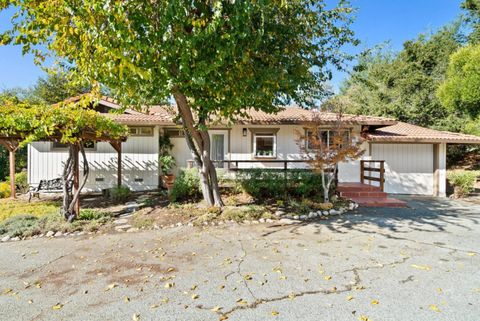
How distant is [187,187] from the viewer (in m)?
9.07

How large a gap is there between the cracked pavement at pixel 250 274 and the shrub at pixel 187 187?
2.92m

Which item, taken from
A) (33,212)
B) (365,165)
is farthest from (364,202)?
(33,212)

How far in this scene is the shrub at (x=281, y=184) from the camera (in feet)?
29.2

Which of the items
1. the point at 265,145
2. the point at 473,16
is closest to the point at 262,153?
the point at 265,145

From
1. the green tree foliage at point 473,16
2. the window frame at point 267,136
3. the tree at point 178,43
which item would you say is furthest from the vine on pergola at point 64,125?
the green tree foliage at point 473,16

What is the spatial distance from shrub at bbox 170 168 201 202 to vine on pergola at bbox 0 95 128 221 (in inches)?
109

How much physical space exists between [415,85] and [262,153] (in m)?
15.9

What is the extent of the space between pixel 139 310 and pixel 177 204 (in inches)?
208

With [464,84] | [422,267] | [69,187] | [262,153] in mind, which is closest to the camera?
[422,267]

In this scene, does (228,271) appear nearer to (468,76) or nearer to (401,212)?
(401,212)

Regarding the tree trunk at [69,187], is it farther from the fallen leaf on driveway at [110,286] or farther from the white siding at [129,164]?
the white siding at [129,164]

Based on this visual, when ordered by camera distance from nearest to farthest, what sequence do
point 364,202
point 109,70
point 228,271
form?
point 228,271, point 109,70, point 364,202

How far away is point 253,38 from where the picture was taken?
5.25m

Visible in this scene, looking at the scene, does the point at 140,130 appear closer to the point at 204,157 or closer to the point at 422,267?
the point at 204,157
